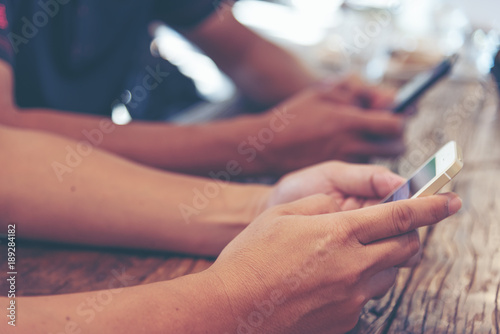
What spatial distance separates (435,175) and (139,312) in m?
0.31

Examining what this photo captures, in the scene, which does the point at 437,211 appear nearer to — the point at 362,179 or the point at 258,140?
the point at 362,179

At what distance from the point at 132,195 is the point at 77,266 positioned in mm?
112

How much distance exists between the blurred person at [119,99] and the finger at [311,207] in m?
0.38

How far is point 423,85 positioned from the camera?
883 millimetres

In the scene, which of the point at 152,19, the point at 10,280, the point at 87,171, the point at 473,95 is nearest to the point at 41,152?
the point at 87,171

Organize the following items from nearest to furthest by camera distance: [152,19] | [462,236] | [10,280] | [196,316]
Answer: [196,316]
[10,280]
[462,236]
[152,19]

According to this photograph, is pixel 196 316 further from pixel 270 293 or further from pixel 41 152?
pixel 41 152

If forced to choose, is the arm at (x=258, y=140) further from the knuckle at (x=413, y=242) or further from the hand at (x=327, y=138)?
the knuckle at (x=413, y=242)

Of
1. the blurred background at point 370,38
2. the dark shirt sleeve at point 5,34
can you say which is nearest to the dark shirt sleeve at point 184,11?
the blurred background at point 370,38

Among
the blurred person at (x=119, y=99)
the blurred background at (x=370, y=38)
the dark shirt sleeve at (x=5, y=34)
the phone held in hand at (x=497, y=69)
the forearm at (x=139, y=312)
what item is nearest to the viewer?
the forearm at (x=139, y=312)

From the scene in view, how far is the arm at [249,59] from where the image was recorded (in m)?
1.23

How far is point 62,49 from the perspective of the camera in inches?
36.9

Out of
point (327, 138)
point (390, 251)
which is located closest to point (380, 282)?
point (390, 251)

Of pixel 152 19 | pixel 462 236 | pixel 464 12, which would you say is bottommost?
pixel 462 236
